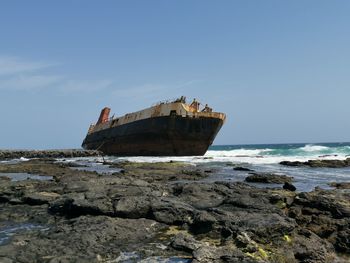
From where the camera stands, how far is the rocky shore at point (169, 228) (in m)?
5.88

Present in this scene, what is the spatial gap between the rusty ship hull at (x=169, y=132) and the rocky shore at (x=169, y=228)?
69.7 feet

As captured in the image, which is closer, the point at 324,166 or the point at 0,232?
the point at 0,232

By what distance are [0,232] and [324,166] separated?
882 inches

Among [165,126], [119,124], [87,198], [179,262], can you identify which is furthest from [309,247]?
[119,124]

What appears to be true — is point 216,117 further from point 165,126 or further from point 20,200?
point 20,200

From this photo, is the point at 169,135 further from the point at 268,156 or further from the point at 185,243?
the point at 185,243

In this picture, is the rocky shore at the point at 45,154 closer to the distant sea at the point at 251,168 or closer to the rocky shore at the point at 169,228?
the distant sea at the point at 251,168

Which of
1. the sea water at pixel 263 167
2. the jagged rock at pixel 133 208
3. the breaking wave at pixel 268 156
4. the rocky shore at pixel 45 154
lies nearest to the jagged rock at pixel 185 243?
the jagged rock at pixel 133 208

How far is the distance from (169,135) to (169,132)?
49 cm

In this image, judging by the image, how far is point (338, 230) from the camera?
7148 mm

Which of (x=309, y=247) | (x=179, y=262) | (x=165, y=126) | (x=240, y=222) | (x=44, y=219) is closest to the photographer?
(x=179, y=262)

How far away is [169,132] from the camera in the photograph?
104 feet

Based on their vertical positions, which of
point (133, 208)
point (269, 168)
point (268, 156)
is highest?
point (268, 156)

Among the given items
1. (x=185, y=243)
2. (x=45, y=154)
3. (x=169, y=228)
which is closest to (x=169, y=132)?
(x=45, y=154)
